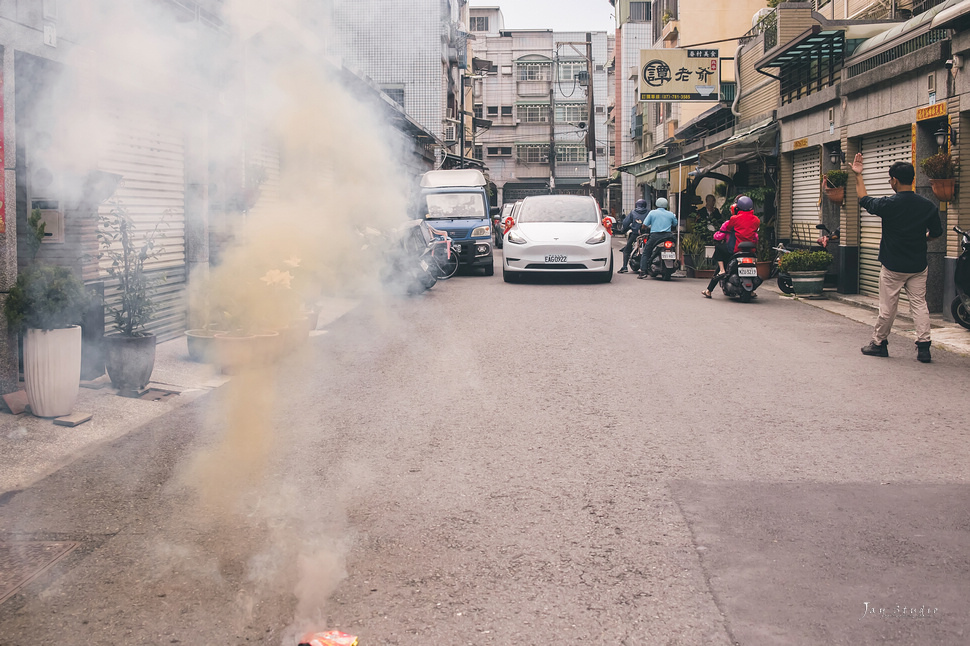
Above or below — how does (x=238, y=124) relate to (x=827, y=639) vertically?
above

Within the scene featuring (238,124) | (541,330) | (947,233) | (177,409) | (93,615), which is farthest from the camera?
(947,233)

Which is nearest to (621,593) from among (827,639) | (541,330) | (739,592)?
(739,592)

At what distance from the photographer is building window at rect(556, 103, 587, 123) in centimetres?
7794

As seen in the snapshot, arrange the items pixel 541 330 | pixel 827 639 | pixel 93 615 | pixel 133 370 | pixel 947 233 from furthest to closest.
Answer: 1. pixel 947 233
2. pixel 541 330
3. pixel 133 370
4. pixel 93 615
5. pixel 827 639

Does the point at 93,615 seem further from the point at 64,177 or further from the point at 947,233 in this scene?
the point at 947,233

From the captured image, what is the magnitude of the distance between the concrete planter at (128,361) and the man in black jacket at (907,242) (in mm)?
7036

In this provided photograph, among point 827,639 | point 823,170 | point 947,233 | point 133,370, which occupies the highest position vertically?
point 823,170

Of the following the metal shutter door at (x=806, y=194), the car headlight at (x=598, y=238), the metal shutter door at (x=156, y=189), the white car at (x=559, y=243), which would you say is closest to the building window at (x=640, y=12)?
the metal shutter door at (x=806, y=194)

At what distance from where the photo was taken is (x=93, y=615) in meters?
3.39

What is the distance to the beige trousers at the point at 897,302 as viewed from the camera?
30.2 ft

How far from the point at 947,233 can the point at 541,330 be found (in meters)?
6.13

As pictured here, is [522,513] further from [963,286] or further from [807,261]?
[807,261]

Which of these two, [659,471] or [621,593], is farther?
[659,471]

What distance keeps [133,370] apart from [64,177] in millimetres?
1726
